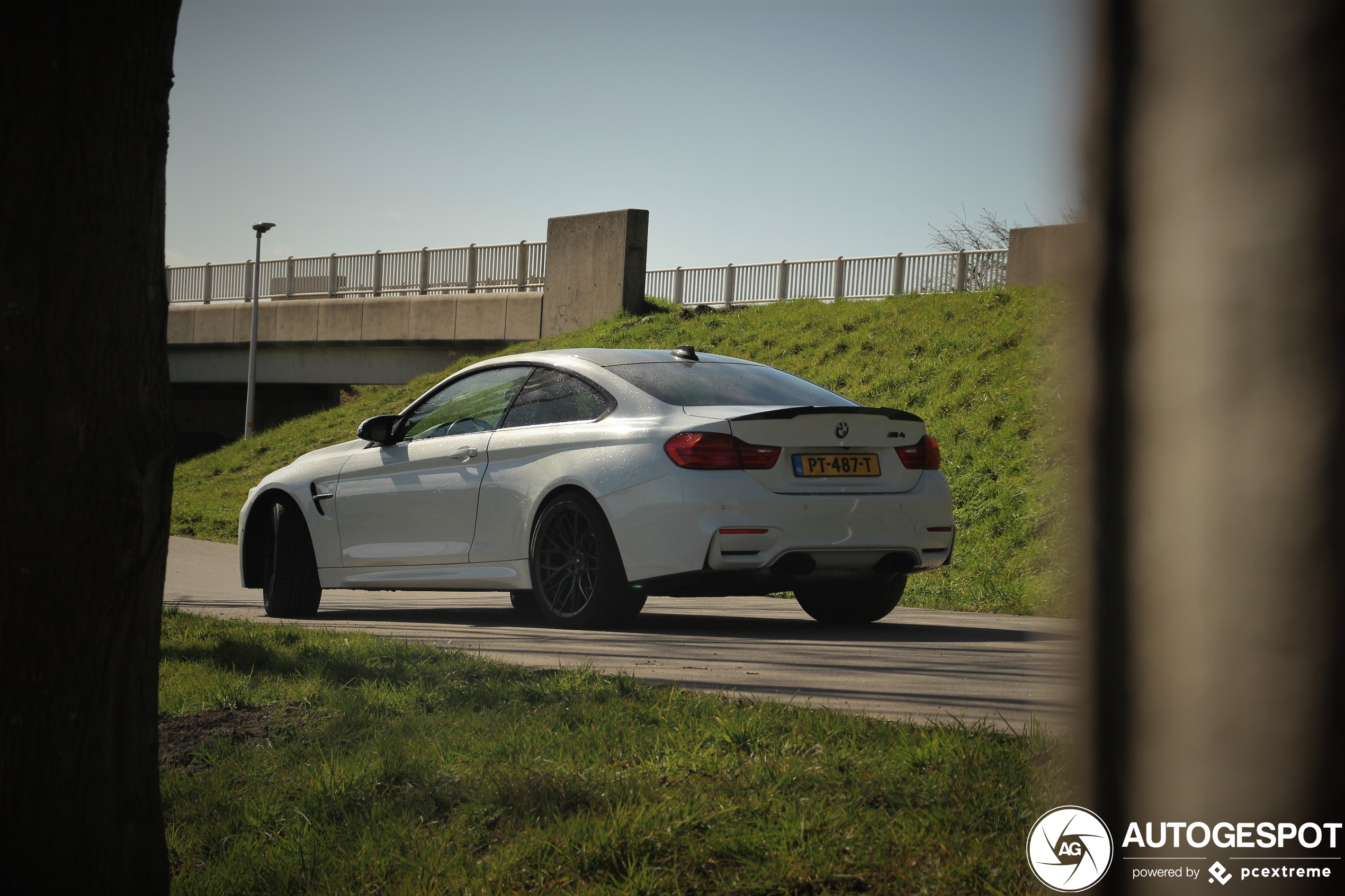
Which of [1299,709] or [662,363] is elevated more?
[662,363]

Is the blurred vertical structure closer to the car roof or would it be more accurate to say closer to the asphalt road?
the asphalt road

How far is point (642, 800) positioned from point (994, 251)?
75.2ft

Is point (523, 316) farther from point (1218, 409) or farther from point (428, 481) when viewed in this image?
point (1218, 409)

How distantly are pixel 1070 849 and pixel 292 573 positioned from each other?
856 centimetres

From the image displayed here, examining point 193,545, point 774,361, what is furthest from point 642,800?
point 774,361

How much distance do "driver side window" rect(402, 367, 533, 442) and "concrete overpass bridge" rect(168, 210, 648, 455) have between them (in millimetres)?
18685

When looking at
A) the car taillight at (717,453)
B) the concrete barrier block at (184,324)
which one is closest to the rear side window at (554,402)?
the car taillight at (717,453)

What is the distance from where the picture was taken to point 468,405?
8.56m

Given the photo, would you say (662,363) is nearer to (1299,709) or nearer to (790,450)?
(790,450)

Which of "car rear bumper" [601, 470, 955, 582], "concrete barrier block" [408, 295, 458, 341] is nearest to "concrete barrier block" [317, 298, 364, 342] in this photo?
"concrete barrier block" [408, 295, 458, 341]

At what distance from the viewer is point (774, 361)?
20781 millimetres

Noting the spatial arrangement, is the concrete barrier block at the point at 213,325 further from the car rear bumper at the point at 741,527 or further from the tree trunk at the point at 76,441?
the tree trunk at the point at 76,441

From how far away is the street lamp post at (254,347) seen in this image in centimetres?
3547

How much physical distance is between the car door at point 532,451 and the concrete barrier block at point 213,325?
32795mm
